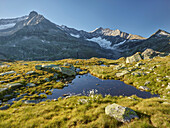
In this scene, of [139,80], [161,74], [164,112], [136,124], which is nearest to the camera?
[136,124]

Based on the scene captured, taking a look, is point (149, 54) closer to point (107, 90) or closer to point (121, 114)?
point (107, 90)

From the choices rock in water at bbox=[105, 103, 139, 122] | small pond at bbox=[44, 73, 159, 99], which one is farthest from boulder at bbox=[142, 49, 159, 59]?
rock in water at bbox=[105, 103, 139, 122]

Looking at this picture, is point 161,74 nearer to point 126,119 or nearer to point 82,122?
point 126,119

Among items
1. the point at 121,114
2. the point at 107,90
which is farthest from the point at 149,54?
the point at 121,114

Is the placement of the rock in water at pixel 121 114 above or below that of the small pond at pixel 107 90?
above

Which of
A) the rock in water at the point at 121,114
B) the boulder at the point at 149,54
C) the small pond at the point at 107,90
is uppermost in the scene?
the boulder at the point at 149,54

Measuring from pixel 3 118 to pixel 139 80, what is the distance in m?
25.3

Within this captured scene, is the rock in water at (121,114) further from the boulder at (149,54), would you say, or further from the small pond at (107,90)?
the boulder at (149,54)

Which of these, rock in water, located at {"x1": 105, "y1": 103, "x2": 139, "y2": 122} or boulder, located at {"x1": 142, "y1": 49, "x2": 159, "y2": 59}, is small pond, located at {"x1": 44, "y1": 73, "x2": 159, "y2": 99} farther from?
Result: boulder, located at {"x1": 142, "y1": 49, "x2": 159, "y2": 59}

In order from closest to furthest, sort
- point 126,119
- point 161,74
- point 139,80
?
point 126,119
point 161,74
point 139,80

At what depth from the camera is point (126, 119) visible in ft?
22.5

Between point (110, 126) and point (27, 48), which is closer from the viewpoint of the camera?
point (110, 126)

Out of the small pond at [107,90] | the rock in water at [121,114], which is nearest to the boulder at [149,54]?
the small pond at [107,90]

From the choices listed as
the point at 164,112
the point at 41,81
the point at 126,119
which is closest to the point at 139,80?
the point at 164,112
